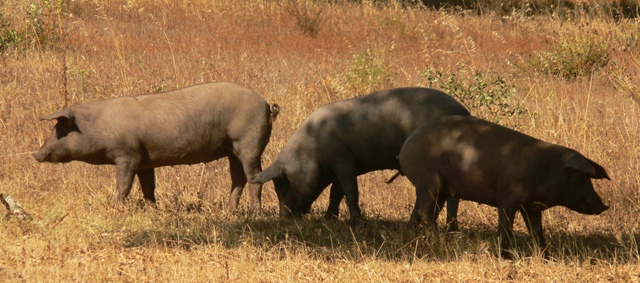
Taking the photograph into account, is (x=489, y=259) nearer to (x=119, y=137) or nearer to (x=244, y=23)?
(x=119, y=137)

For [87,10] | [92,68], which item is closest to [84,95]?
[92,68]

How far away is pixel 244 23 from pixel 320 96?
6141mm

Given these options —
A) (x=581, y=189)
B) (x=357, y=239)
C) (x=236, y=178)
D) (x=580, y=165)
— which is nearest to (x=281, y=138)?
(x=236, y=178)

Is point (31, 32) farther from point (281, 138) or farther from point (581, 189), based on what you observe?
point (581, 189)

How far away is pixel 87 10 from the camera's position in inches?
717

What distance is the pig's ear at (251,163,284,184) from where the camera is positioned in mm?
8281

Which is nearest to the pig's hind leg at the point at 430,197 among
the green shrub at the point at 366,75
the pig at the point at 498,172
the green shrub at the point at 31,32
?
the pig at the point at 498,172

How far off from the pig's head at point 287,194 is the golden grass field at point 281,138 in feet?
0.48

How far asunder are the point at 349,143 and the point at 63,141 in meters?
2.66

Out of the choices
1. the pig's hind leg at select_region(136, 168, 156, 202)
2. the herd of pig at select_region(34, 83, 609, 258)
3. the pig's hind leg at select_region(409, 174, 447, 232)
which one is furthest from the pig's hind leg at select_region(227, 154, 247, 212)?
the pig's hind leg at select_region(409, 174, 447, 232)

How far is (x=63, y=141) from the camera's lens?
868 cm

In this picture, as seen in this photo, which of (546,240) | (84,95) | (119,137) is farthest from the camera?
(84,95)

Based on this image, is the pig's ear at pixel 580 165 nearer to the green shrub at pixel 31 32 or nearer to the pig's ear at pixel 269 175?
the pig's ear at pixel 269 175

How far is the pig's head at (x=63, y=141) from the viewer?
8633mm
